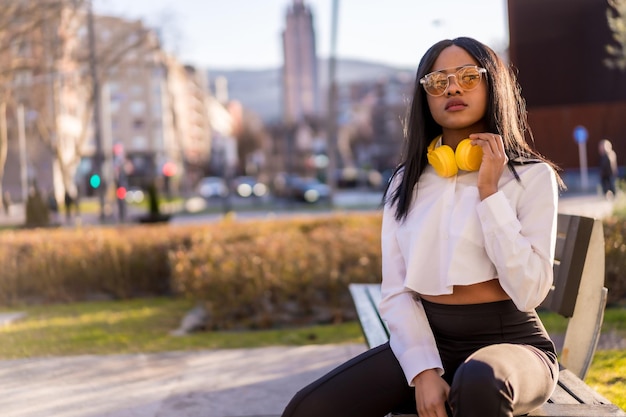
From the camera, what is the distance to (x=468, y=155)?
2816 mm

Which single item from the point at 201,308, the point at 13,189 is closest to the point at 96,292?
the point at 201,308

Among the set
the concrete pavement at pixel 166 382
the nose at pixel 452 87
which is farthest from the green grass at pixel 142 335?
the nose at pixel 452 87

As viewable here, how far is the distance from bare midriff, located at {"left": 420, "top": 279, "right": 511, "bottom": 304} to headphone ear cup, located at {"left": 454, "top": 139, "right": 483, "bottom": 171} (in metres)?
0.39

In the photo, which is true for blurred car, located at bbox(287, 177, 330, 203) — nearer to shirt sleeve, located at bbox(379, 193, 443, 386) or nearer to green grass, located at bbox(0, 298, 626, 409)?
green grass, located at bbox(0, 298, 626, 409)

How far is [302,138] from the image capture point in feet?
490

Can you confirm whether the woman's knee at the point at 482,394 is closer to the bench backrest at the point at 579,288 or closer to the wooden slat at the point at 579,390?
A: the wooden slat at the point at 579,390

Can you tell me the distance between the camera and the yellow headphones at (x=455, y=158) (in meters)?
2.83

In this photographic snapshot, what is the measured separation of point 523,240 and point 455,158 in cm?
38

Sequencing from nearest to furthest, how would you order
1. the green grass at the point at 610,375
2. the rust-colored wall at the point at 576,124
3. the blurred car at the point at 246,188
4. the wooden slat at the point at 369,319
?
1. the wooden slat at the point at 369,319
2. the green grass at the point at 610,375
3. the rust-colored wall at the point at 576,124
4. the blurred car at the point at 246,188

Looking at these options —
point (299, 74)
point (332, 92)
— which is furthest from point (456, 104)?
point (299, 74)

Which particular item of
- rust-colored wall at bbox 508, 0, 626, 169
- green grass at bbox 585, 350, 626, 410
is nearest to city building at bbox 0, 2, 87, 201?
rust-colored wall at bbox 508, 0, 626, 169

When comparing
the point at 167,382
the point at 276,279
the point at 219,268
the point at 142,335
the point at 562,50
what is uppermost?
the point at 562,50

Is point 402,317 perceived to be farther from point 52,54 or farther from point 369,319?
point 52,54

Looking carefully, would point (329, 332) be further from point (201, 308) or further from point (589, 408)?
point (589, 408)
